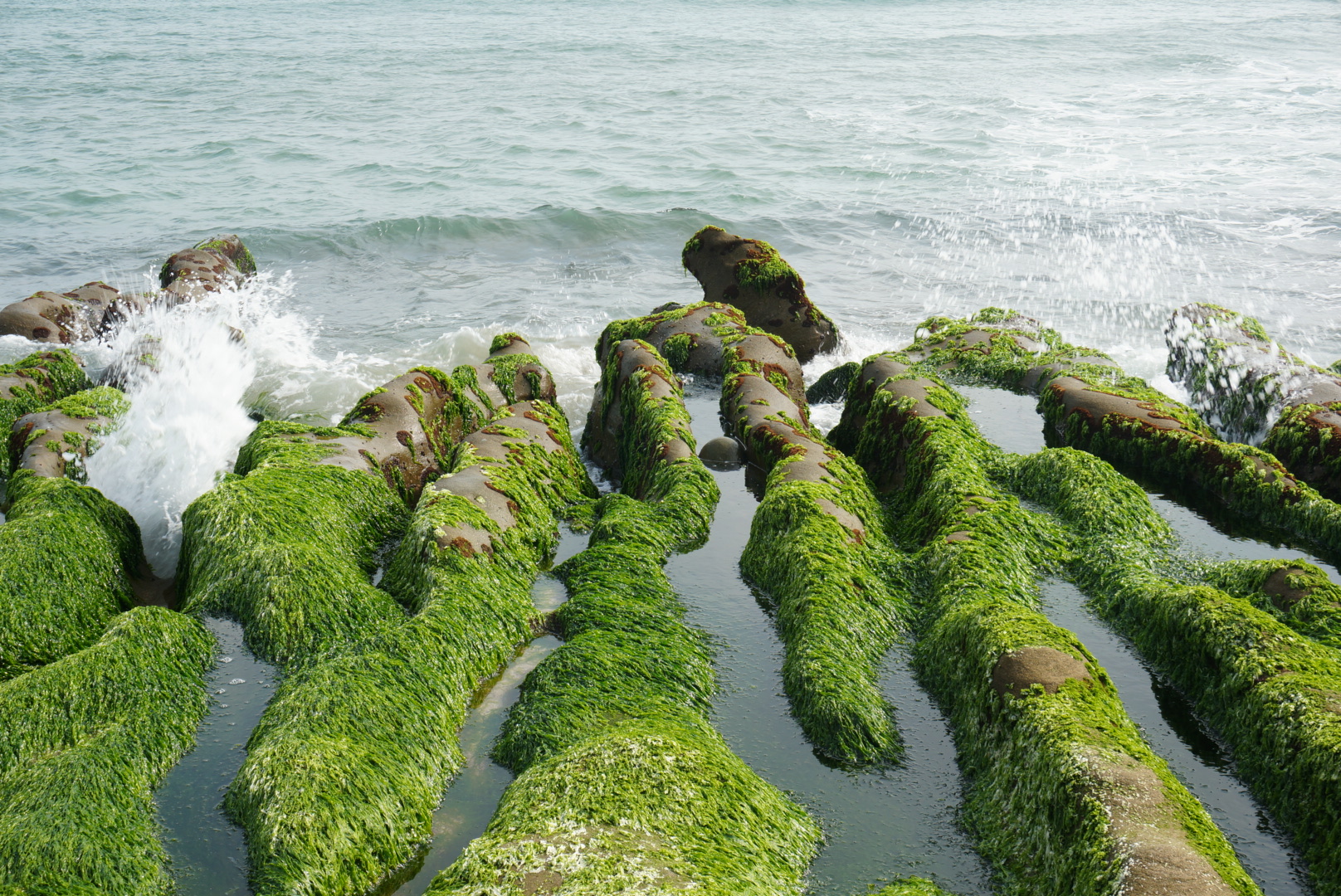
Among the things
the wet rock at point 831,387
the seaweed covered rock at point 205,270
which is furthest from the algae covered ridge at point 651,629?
the seaweed covered rock at point 205,270

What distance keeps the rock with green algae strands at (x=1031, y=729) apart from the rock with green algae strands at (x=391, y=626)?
2.47m

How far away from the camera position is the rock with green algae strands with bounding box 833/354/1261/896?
3514 millimetres

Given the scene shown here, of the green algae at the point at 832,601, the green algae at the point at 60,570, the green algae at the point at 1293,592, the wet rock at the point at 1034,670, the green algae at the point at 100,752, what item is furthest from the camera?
the green algae at the point at 60,570

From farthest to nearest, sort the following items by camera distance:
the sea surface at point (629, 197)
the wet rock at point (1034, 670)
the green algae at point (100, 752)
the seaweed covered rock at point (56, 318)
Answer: the seaweed covered rock at point (56, 318) < the sea surface at point (629, 197) < the wet rock at point (1034, 670) < the green algae at point (100, 752)

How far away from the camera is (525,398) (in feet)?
30.9

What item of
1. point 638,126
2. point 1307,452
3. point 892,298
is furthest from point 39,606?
point 638,126

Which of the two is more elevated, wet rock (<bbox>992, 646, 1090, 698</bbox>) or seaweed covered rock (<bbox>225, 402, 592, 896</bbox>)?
wet rock (<bbox>992, 646, 1090, 698</bbox>)

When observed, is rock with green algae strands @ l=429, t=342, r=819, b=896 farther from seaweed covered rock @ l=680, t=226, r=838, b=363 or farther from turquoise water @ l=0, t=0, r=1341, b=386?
turquoise water @ l=0, t=0, r=1341, b=386

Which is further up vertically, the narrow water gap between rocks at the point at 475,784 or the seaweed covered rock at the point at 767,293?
the seaweed covered rock at the point at 767,293

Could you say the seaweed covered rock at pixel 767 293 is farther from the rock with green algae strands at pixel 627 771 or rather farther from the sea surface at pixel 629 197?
the rock with green algae strands at pixel 627 771

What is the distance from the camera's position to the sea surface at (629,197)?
36.2ft

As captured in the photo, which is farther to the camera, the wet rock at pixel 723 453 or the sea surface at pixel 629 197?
the sea surface at pixel 629 197

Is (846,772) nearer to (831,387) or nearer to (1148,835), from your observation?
(1148,835)

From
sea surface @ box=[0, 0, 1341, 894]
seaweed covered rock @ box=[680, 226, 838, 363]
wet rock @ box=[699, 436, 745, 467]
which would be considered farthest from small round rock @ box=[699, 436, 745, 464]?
seaweed covered rock @ box=[680, 226, 838, 363]
